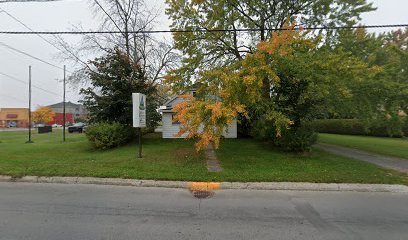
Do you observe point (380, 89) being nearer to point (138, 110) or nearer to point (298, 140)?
point (298, 140)

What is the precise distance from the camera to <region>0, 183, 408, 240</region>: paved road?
4.01m

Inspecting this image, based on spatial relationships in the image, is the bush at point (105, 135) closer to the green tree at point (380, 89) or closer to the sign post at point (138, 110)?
the sign post at point (138, 110)

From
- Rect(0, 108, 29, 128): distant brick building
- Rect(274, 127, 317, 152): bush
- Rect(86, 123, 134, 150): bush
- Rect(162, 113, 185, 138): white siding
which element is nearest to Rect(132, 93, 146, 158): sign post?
Rect(86, 123, 134, 150): bush

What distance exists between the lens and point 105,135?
1302cm

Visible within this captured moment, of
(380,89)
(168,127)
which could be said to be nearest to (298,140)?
(380,89)

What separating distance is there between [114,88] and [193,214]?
11.5m

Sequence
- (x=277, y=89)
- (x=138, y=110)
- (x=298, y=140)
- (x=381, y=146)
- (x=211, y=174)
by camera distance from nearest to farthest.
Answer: (x=211, y=174) → (x=138, y=110) → (x=277, y=89) → (x=298, y=140) → (x=381, y=146)

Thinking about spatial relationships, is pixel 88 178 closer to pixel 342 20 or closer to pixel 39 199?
pixel 39 199

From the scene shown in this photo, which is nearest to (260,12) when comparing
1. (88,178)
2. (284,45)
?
(284,45)

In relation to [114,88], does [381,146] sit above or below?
below

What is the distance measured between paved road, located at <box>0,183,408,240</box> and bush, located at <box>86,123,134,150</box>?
20.5 feet

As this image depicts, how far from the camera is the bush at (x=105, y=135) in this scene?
12.9m

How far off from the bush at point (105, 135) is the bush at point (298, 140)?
8.66m

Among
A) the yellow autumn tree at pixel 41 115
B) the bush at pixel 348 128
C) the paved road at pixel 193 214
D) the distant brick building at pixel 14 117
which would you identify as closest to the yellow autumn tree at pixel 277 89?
the paved road at pixel 193 214
